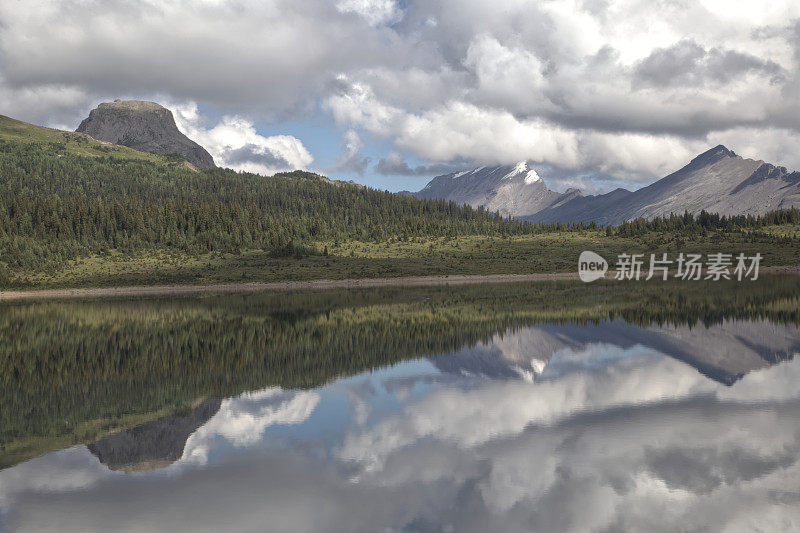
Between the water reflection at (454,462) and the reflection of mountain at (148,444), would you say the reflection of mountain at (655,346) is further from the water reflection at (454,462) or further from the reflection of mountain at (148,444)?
the reflection of mountain at (148,444)

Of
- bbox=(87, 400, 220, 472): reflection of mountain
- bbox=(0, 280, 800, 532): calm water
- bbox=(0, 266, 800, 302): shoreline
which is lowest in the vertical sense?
bbox=(0, 266, 800, 302): shoreline

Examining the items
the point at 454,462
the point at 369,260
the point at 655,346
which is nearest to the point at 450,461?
the point at 454,462

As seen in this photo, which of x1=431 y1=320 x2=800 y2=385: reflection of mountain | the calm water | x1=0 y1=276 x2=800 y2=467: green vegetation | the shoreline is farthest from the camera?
the shoreline

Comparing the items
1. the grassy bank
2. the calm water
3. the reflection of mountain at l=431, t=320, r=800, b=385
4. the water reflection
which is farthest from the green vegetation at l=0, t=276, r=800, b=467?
the grassy bank

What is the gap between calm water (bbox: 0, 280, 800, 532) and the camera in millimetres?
14836

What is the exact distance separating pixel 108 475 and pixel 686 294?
3357 inches

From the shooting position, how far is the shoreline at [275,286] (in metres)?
126

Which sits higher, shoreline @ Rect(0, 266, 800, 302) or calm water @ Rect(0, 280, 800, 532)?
calm water @ Rect(0, 280, 800, 532)

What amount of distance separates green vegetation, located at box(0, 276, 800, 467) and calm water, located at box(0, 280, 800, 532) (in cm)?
234

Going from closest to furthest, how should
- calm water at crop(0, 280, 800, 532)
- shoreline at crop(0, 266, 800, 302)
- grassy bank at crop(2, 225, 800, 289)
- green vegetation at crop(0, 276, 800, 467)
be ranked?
calm water at crop(0, 280, 800, 532), green vegetation at crop(0, 276, 800, 467), shoreline at crop(0, 266, 800, 302), grassy bank at crop(2, 225, 800, 289)

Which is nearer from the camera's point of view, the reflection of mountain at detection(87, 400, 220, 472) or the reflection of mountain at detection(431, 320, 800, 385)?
the reflection of mountain at detection(87, 400, 220, 472)

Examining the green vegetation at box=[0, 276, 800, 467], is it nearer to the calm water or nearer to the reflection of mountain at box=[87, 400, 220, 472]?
the reflection of mountain at box=[87, 400, 220, 472]

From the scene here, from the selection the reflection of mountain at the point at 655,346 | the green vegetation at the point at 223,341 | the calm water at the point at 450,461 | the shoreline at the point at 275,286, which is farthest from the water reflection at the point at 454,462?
the shoreline at the point at 275,286

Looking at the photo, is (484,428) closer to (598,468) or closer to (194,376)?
(598,468)
